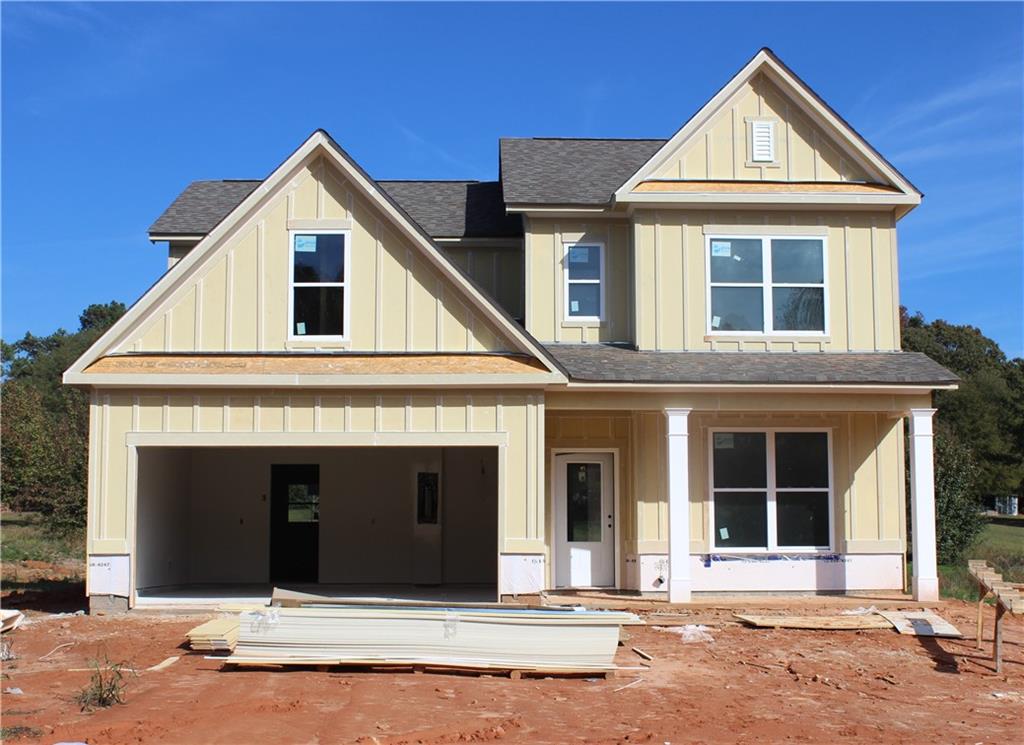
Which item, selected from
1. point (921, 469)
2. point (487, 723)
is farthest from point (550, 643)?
Result: point (921, 469)

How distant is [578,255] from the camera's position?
18.0 m

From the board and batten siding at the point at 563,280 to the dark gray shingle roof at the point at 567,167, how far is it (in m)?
0.45

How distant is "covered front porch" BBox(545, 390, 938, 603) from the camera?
17.0 m

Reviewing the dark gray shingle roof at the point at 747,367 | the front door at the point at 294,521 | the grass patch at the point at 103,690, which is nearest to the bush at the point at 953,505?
the dark gray shingle roof at the point at 747,367

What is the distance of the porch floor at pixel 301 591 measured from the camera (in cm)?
1559

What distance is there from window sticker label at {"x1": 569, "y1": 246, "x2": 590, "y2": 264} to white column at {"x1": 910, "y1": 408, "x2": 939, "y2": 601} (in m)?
5.77

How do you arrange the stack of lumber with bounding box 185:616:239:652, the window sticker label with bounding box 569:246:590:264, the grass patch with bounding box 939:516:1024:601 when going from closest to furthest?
the stack of lumber with bounding box 185:616:239:652, the window sticker label with bounding box 569:246:590:264, the grass patch with bounding box 939:516:1024:601

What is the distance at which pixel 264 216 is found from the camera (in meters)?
15.5

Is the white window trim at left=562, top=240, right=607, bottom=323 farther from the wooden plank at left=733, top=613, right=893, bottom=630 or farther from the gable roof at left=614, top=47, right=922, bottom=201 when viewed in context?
the wooden plank at left=733, top=613, right=893, bottom=630

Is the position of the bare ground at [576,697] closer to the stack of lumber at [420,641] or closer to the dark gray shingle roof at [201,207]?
the stack of lumber at [420,641]

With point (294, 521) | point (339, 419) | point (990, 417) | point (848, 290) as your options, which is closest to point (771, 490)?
point (848, 290)

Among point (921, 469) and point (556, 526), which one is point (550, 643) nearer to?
point (556, 526)

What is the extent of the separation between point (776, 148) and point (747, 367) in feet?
12.6

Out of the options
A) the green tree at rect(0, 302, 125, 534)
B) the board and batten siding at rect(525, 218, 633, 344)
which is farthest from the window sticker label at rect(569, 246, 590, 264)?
the green tree at rect(0, 302, 125, 534)
